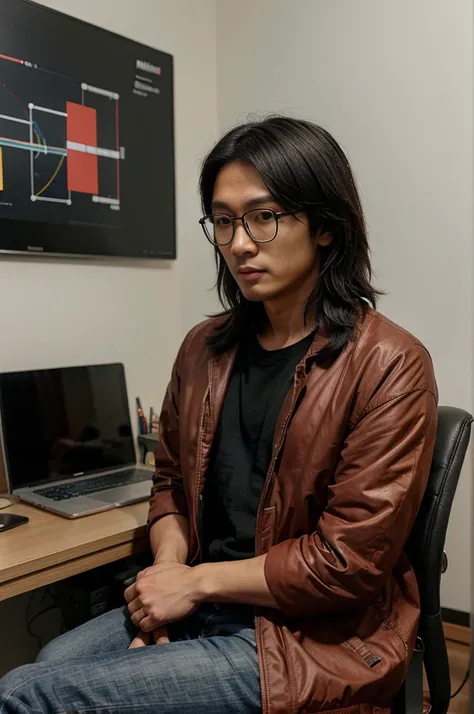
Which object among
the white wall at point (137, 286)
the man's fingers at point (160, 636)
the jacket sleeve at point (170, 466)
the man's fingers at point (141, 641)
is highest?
the white wall at point (137, 286)

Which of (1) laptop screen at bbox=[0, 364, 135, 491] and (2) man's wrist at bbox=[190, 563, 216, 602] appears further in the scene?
(1) laptop screen at bbox=[0, 364, 135, 491]

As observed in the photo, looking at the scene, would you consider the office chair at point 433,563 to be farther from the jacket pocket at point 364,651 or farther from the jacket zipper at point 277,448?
the jacket zipper at point 277,448

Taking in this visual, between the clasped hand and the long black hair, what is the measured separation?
491 mm

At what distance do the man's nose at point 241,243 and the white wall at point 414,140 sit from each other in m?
0.89

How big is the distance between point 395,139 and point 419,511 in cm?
122

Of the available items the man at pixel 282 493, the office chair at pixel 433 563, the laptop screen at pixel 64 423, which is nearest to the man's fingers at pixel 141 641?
the man at pixel 282 493

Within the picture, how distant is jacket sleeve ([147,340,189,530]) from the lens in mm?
1453

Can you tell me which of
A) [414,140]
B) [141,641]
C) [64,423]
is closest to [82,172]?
[64,423]

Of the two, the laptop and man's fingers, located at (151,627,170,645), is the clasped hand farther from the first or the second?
the laptop

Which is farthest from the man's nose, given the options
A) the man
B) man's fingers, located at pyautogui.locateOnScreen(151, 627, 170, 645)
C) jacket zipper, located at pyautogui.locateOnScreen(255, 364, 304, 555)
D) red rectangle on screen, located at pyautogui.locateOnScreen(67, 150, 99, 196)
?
red rectangle on screen, located at pyautogui.locateOnScreen(67, 150, 99, 196)

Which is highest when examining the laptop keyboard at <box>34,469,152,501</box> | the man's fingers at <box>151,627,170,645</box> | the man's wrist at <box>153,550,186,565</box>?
the laptop keyboard at <box>34,469,152,501</box>

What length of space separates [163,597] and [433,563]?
0.50m

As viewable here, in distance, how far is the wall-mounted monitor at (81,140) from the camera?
1.75 meters

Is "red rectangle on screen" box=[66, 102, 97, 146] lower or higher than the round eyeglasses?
higher
